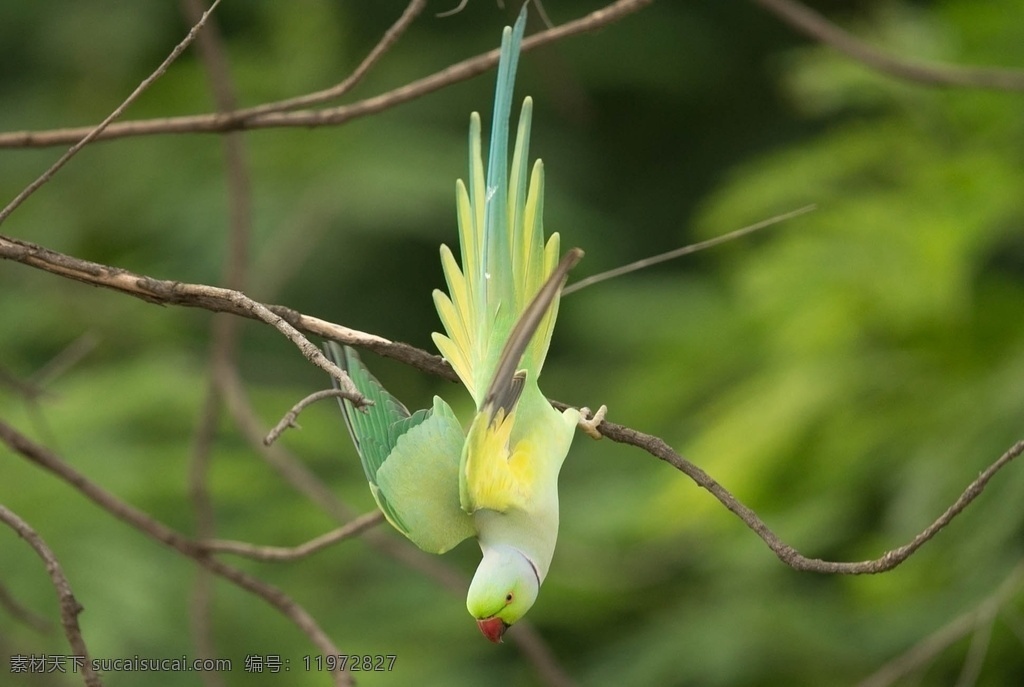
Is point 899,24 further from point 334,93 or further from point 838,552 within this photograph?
point 334,93

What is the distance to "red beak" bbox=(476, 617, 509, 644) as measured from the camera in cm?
185

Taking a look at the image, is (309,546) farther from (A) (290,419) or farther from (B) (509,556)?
(A) (290,419)

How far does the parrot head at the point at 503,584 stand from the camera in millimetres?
1786

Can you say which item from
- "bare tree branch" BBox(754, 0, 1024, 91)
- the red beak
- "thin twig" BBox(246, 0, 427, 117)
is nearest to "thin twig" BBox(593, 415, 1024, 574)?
the red beak

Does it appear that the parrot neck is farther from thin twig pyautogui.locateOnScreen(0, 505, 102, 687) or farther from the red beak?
thin twig pyautogui.locateOnScreen(0, 505, 102, 687)

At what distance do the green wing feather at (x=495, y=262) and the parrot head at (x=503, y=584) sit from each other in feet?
0.79

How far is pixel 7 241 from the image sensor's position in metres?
1.51

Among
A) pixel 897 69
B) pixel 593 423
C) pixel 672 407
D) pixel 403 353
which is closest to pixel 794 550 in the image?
pixel 593 423

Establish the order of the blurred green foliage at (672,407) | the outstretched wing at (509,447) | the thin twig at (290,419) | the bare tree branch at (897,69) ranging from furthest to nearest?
1. the blurred green foliage at (672,407)
2. the bare tree branch at (897,69)
3. the outstretched wing at (509,447)
4. the thin twig at (290,419)

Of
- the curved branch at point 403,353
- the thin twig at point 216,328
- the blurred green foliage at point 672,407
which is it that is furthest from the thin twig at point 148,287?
the blurred green foliage at point 672,407

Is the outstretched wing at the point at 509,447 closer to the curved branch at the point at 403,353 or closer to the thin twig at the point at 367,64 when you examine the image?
the curved branch at the point at 403,353

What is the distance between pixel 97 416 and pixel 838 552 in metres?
2.39

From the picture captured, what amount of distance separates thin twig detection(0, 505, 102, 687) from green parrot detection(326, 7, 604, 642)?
1.51 feet

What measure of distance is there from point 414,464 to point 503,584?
231 millimetres
